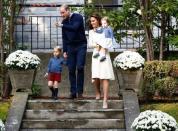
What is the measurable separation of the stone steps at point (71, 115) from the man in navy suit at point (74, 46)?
39 centimetres

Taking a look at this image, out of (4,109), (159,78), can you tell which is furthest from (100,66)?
(4,109)

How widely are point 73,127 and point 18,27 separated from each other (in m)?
6.93

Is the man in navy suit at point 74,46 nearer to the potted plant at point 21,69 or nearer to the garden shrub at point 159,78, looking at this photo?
the potted plant at point 21,69

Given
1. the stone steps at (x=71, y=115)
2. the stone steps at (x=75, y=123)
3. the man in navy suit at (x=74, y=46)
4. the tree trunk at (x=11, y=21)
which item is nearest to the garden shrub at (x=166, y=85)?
the stone steps at (x=71, y=115)

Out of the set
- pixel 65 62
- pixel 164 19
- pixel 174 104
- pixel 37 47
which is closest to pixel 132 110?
pixel 174 104

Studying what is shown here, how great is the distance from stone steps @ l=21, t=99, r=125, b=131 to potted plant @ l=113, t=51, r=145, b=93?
788 mm

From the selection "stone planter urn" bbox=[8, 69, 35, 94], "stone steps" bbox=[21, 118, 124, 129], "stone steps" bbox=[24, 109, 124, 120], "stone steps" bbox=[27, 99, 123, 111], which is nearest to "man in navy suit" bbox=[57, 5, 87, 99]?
"stone steps" bbox=[27, 99, 123, 111]

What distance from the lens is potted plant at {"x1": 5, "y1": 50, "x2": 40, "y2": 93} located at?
14398mm

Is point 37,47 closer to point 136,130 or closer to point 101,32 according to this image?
point 101,32

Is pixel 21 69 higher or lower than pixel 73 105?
higher

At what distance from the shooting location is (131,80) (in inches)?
572

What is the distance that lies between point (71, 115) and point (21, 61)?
186 centimetres

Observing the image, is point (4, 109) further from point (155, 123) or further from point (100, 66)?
point (155, 123)

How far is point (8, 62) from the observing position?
14391 mm
